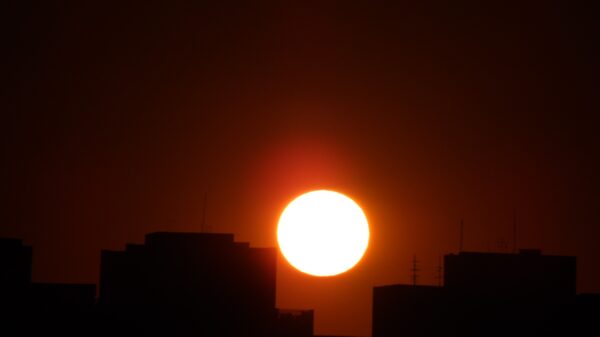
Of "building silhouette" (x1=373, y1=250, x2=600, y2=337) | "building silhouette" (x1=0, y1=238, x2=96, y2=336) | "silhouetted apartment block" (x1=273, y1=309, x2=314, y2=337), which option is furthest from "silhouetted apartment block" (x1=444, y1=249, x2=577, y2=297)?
"building silhouette" (x1=0, y1=238, x2=96, y2=336)

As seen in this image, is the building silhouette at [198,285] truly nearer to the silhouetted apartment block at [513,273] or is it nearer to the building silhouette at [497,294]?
the building silhouette at [497,294]

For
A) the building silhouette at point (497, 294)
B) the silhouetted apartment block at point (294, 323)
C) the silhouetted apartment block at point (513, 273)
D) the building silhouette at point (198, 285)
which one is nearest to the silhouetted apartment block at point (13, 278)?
the building silhouette at point (198, 285)

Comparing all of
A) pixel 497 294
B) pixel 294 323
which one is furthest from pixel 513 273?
pixel 294 323

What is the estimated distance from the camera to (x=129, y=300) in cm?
15550

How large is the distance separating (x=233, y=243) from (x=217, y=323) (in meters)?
10.2

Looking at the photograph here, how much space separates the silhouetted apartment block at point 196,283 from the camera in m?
155

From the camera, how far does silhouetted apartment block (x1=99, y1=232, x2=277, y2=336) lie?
154625 millimetres

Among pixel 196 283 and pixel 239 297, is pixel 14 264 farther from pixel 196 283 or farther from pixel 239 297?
pixel 239 297

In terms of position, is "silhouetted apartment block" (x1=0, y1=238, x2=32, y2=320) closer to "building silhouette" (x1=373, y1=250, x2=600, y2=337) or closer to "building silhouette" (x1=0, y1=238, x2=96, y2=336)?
"building silhouette" (x1=0, y1=238, x2=96, y2=336)

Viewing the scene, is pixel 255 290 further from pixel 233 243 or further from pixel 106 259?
pixel 106 259

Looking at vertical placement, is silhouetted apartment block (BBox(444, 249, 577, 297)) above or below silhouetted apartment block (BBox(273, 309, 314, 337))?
above

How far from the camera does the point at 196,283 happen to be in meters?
158

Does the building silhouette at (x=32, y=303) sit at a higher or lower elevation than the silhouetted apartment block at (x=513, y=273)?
lower

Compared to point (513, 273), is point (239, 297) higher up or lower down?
lower down
